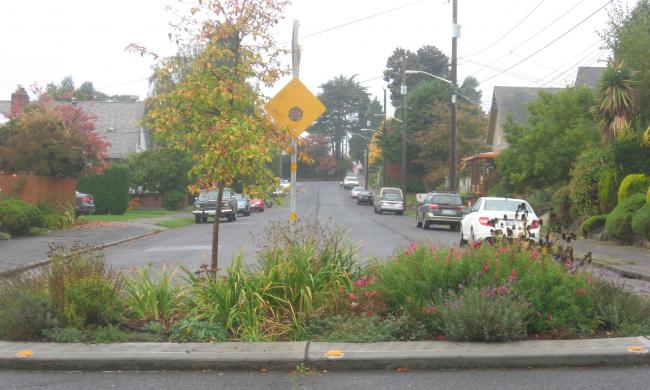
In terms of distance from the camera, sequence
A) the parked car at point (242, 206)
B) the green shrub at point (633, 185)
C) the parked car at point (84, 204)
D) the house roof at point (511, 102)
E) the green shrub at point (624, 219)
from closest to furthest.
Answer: the green shrub at point (624, 219) < the green shrub at point (633, 185) < the parked car at point (84, 204) < the parked car at point (242, 206) < the house roof at point (511, 102)

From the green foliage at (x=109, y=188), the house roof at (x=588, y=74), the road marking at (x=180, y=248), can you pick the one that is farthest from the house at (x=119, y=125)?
the road marking at (x=180, y=248)

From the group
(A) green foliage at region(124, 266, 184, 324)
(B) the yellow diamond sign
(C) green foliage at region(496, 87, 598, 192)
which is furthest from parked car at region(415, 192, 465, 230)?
(A) green foliage at region(124, 266, 184, 324)

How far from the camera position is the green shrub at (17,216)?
2283 cm

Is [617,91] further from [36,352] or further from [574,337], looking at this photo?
[36,352]

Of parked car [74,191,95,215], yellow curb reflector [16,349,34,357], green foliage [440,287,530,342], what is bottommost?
yellow curb reflector [16,349,34,357]

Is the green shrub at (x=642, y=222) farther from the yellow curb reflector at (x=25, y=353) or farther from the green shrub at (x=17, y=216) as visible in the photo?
the green shrub at (x=17, y=216)

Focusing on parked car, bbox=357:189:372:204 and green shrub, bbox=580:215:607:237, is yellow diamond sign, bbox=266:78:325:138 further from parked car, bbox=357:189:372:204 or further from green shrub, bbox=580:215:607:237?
parked car, bbox=357:189:372:204

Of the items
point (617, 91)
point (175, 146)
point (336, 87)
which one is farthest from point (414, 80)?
point (175, 146)

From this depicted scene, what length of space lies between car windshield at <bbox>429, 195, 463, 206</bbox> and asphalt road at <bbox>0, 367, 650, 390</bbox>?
80.6 ft

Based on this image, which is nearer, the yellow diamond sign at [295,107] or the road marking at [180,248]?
the yellow diamond sign at [295,107]

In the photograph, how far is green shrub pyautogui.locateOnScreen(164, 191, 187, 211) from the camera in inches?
1916

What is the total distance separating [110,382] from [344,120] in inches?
3958

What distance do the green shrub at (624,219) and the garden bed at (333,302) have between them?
1354cm

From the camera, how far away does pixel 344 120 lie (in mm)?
106188
